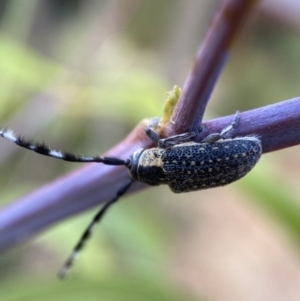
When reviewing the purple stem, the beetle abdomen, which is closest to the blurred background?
the purple stem

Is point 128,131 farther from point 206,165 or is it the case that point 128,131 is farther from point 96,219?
point 206,165

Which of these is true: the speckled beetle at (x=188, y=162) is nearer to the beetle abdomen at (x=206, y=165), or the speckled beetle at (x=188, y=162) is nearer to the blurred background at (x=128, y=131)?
the beetle abdomen at (x=206, y=165)

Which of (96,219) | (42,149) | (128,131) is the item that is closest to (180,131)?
(42,149)

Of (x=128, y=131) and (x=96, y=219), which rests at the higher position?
(x=96, y=219)

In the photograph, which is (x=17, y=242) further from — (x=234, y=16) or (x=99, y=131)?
(x=99, y=131)

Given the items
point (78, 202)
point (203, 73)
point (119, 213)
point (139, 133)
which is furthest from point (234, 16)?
point (119, 213)

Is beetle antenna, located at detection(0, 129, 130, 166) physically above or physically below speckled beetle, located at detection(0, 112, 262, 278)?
above

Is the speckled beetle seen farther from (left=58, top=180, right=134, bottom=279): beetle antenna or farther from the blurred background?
the blurred background

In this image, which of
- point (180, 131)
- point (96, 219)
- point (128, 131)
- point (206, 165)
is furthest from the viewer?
point (128, 131)

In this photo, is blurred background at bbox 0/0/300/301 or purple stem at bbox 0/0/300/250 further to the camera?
blurred background at bbox 0/0/300/301
